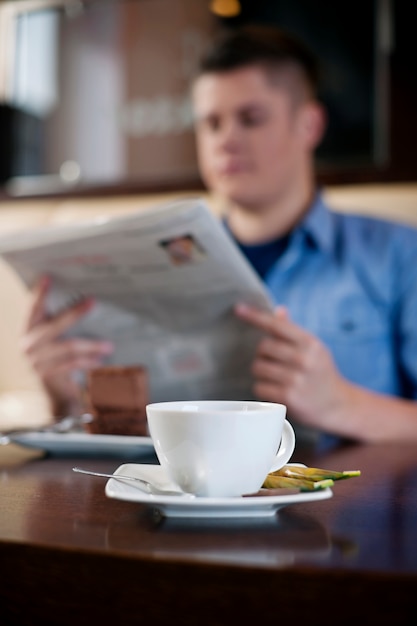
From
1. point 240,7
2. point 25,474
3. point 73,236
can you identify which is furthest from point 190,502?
point 240,7

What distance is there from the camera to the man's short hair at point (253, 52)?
61.4 inches

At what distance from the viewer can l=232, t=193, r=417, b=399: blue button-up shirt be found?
143cm

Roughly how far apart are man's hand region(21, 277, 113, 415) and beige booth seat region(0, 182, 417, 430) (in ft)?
1.12

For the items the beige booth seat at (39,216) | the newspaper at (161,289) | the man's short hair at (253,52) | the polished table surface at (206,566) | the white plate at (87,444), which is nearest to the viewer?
the polished table surface at (206,566)

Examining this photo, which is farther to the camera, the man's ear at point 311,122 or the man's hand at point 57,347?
the man's ear at point 311,122

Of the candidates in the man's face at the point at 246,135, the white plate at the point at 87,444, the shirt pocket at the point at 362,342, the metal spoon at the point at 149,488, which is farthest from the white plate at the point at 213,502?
the man's face at the point at 246,135

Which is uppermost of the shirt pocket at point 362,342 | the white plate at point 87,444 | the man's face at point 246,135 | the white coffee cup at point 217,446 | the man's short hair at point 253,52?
the man's short hair at point 253,52

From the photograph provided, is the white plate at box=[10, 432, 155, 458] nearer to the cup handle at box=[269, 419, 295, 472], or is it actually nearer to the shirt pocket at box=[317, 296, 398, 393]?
the cup handle at box=[269, 419, 295, 472]

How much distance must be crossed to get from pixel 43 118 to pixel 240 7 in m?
0.66

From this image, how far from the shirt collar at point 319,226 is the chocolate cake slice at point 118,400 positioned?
2.41 feet

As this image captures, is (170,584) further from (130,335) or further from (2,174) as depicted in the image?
(2,174)

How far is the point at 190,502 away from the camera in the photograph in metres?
0.44

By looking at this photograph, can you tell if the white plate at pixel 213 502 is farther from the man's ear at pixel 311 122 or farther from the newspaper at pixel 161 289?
the man's ear at pixel 311 122

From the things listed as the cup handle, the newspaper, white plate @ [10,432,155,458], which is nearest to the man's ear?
the newspaper
